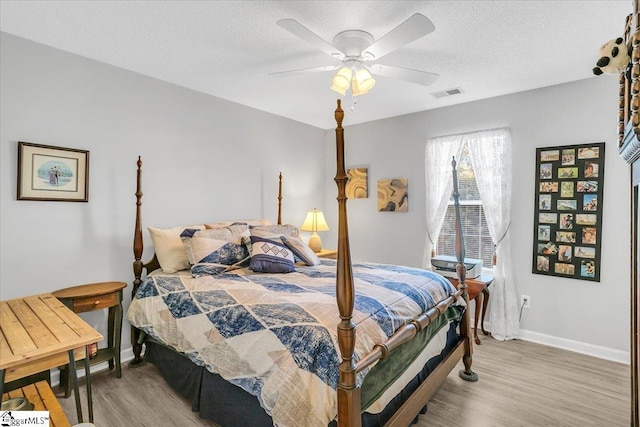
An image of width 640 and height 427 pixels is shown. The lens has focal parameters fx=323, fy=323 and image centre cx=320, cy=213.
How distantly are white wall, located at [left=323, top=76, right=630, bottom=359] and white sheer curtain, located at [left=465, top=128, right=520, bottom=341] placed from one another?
8cm

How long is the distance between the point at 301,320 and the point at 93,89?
2.60 meters

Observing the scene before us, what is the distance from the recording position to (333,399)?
1.39 meters

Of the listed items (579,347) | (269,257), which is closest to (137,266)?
(269,257)

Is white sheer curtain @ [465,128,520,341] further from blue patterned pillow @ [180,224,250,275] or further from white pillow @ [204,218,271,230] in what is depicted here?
blue patterned pillow @ [180,224,250,275]

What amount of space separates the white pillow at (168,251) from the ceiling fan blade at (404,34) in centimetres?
221

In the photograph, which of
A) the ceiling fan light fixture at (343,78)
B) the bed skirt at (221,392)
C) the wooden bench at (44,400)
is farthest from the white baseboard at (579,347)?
the wooden bench at (44,400)

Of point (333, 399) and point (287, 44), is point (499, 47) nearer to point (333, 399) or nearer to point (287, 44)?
point (287, 44)

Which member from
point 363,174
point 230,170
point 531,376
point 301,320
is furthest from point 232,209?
point 531,376

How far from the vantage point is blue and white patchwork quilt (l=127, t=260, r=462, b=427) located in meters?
1.46

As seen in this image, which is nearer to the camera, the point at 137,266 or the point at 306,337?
the point at 306,337

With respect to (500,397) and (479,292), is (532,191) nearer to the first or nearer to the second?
(479,292)

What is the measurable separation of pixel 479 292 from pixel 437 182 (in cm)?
144

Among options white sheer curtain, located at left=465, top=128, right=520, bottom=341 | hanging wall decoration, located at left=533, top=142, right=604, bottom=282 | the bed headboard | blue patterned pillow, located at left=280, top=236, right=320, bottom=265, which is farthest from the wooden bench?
hanging wall decoration, located at left=533, top=142, right=604, bottom=282

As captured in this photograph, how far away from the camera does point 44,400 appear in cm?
172
